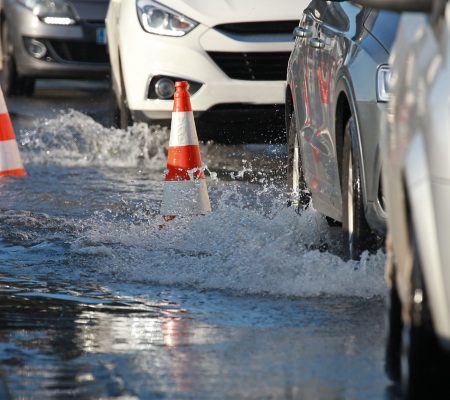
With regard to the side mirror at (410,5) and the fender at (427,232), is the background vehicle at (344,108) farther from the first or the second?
the fender at (427,232)

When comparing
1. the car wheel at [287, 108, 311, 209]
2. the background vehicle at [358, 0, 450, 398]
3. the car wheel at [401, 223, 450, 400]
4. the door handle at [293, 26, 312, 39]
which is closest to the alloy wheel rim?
the car wheel at [287, 108, 311, 209]

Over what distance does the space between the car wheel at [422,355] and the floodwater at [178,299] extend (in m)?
0.74

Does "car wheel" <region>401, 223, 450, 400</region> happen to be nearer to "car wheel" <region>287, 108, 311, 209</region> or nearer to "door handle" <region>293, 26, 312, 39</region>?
"door handle" <region>293, 26, 312, 39</region>

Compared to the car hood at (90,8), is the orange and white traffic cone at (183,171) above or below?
below

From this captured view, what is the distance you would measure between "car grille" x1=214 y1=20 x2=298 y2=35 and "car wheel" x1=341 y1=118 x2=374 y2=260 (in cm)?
460

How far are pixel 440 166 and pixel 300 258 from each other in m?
3.51

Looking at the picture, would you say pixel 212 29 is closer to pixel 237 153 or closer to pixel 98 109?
pixel 237 153

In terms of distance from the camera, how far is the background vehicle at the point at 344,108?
6.85m

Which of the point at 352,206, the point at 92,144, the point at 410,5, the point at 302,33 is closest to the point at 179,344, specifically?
the point at 352,206

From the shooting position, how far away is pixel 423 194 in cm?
419

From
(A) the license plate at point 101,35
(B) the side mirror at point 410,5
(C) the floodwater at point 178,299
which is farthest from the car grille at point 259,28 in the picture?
(B) the side mirror at point 410,5

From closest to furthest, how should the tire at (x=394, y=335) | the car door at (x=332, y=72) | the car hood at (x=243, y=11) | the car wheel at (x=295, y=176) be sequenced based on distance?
the tire at (x=394, y=335) < the car door at (x=332, y=72) < the car wheel at (x=295, y=176) < the car hood at (x=243, y=11)

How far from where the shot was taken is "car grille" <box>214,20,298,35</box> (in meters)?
11.9

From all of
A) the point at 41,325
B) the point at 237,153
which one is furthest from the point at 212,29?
the point at 41,325
